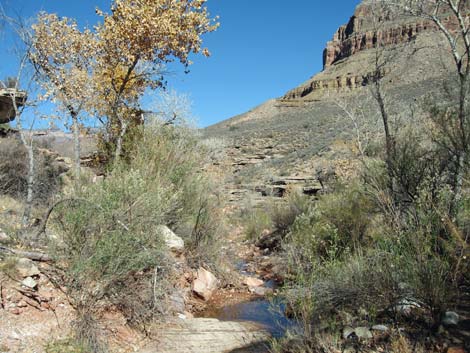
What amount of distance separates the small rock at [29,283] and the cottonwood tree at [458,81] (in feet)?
17.5

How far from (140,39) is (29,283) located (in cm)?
610

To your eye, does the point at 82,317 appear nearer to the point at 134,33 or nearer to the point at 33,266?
the point at 33,266

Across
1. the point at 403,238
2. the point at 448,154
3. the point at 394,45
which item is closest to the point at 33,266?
the point at 403,238

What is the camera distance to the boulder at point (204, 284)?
23.6 ft

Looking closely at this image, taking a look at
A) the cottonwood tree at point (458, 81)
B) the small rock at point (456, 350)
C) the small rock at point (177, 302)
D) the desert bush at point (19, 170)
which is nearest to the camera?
the small rock at point (456, 350)

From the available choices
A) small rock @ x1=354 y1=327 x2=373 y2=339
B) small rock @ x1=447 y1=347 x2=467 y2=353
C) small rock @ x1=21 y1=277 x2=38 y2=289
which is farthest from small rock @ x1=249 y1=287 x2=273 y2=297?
small rock @ x1=447 y1=347 x2=467 y2=353

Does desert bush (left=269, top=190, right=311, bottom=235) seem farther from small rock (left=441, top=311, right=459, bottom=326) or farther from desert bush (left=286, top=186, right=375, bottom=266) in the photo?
small rock (left=441, top=311, right=459, bottom=326)

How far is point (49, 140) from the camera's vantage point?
634 inches

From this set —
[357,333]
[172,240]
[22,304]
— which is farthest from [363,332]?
[172,240]

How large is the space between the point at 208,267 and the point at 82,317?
142 inches

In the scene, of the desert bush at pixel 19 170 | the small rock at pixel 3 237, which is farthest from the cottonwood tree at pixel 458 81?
the desert bush at pixel 19 170

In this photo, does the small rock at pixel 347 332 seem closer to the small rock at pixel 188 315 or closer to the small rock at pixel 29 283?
the small rock at pixel 188 315

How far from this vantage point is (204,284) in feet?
24.3

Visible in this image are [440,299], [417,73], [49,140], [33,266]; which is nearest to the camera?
[440,299]
